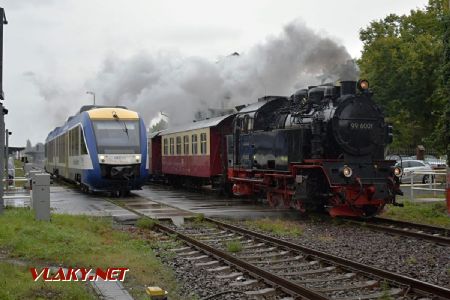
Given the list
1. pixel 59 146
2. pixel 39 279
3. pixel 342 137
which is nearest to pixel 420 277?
pixel 39 279

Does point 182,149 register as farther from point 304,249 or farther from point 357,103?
point 304,249

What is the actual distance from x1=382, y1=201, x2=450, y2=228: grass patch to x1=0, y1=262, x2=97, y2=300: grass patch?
9.52 metres

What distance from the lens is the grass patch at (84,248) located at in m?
7.39

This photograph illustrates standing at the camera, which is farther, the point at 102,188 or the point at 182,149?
the point at 182,149

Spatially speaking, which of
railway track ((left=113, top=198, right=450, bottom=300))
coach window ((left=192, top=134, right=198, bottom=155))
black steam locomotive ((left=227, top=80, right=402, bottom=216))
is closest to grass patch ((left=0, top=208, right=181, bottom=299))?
railway track ((left=113, top=198, right=450, bottom=300))

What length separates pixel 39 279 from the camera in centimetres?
652

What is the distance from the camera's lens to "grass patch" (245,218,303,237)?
452 inches

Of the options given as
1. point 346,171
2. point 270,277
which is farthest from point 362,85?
point 270,277

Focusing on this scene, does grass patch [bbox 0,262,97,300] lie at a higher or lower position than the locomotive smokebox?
lower

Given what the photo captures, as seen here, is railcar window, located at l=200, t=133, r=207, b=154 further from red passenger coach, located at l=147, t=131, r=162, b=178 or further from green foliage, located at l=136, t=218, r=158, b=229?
green foliage, located at l=136, t=218, r=158, b=229

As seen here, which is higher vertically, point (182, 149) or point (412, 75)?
point (412, 75)

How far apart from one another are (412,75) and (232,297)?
2946 cm

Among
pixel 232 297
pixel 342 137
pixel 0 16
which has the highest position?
pixel 0 16

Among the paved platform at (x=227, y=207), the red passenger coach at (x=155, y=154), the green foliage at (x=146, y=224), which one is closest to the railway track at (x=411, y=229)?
the paved platform at (x=227, y=207)
